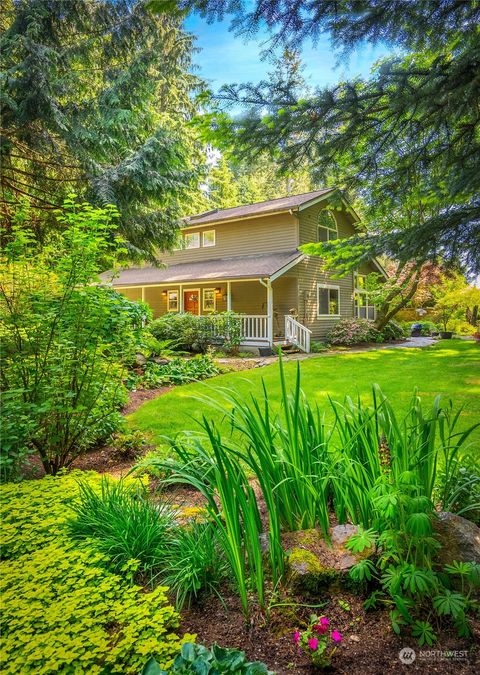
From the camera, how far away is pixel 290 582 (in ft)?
6.08

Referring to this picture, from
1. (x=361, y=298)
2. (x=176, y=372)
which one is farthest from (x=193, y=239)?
(x=176, y=372)

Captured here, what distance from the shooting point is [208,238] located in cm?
1803

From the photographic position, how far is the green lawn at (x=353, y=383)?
5602 millimetres

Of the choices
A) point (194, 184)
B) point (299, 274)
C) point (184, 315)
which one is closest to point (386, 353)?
point (299, 274)

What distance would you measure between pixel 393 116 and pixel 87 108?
21.4 feet

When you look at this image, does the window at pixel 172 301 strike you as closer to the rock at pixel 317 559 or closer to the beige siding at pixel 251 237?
the beige siding at pixel 251 237

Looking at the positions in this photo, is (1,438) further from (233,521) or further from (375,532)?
(375,532)

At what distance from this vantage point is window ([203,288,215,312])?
17438mm

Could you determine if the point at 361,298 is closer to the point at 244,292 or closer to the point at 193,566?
the point at 244,292

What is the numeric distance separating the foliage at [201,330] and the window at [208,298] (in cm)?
378

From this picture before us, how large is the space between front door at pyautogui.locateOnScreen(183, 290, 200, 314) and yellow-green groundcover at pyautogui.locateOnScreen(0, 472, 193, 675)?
52.9 feet

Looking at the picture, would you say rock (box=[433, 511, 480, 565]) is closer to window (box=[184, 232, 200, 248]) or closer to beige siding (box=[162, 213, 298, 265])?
beige siding (box=[162, 213, 298, 265])

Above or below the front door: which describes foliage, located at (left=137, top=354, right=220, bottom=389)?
below

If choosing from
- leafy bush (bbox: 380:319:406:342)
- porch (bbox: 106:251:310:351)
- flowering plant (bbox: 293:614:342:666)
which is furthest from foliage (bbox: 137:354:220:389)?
leafy bush (bbox: 380:319:406:342)
